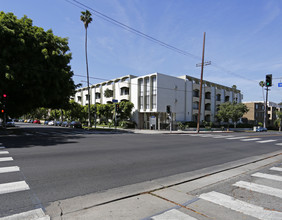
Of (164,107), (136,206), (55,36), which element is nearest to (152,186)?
(136,206)

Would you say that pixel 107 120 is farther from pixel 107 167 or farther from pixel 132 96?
pixel 107 167

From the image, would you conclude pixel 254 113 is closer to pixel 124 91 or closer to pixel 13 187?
pixel 124 91

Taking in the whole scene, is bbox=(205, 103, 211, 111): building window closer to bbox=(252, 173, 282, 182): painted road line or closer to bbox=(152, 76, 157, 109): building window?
bbox=(152, 76, 157, 109): building window

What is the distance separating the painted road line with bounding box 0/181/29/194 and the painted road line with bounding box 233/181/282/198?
5.80 m

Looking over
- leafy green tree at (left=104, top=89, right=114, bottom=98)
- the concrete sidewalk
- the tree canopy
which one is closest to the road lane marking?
the concrete sidewalk

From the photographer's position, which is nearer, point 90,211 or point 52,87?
point 90,211

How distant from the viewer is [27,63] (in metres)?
18.0

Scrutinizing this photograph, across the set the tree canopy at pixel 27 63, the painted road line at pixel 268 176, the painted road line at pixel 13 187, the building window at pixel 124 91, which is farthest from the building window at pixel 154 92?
the painted road line at pixel 13 187

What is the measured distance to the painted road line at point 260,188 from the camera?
486cm

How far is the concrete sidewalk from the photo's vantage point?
3535mm

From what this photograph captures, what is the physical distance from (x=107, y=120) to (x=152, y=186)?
148ft

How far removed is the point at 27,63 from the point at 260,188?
20.1 metres

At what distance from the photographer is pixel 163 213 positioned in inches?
142

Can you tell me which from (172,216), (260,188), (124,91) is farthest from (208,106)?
(172,216)
